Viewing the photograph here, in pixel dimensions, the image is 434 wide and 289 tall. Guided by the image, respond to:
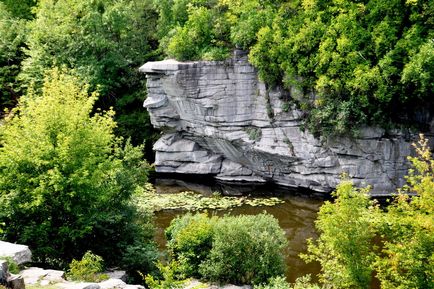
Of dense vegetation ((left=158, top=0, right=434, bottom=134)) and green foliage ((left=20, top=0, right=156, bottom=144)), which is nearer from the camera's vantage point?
dense vegetation ((left=158, top=0, right=434, bottom=134))

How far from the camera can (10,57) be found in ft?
116

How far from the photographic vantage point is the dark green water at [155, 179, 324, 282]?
20.1m

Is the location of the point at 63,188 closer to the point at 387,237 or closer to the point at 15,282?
the point at 15,282

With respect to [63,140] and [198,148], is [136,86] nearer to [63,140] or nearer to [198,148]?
[198,148]

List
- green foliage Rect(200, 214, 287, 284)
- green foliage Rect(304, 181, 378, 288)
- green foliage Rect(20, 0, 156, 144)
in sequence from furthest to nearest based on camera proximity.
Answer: green foliage Rect(20, 0, 156, 144), green foliage Rect(200, 214, 287, 284), green foliage Rect(304, 181, 378, 288)

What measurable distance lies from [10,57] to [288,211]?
891 inches

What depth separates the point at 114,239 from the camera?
1770 centimetres

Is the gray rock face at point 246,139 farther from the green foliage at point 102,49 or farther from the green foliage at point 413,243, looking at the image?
the green foliage at point 413,243

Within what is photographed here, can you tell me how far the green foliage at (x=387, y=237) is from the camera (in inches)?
505

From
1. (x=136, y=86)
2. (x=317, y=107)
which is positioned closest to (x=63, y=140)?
(x=317, y=107)

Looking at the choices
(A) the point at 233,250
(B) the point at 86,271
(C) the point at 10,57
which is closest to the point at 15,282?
(B) the point at 86,271

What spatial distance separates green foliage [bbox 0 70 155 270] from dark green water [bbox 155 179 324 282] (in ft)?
15.9

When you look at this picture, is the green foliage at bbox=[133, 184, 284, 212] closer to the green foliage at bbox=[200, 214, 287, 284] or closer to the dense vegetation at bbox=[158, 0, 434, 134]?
the dense vegetation at bbox=[158, 0, 434, 134]

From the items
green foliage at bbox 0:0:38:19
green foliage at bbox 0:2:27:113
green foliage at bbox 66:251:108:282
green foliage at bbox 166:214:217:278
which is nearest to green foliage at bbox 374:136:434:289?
green foliage at bbox 166:214:217:278
